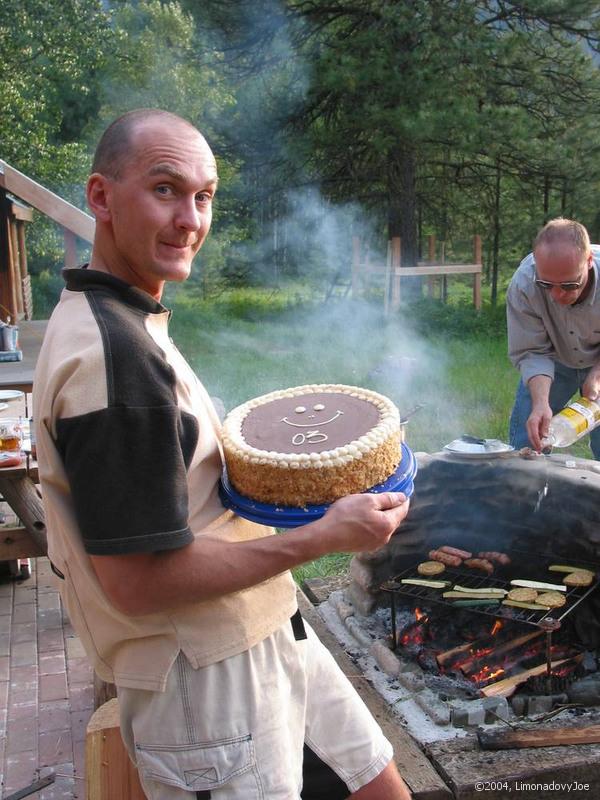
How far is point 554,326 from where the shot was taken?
4.45m

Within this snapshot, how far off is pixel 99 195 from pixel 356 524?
0.82 m

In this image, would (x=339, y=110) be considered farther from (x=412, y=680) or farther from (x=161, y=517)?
(x=161, y=517)

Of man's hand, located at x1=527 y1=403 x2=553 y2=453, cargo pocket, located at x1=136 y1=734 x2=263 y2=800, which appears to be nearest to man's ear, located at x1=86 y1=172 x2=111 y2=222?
cargo pocket, located at x1=136 y1=734 x2=263 y2=800

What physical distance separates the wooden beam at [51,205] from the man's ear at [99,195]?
5.58 m

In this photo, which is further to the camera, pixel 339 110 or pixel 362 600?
pixel 339 110

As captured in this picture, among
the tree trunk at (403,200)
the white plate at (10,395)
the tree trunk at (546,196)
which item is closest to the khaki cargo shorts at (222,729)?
the white plate at (10,395)

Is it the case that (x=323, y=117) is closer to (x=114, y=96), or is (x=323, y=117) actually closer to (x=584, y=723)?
(x=114, y=96)

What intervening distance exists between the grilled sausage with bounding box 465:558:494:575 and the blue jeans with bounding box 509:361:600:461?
114cm

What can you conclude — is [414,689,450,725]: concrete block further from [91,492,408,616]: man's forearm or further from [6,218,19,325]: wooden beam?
[6,218,19,325]: wooden beam

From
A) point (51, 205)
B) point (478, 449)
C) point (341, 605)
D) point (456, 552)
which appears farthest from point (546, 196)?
point (341, 605)

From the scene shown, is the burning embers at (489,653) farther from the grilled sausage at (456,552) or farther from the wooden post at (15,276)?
the wooden post at (15,276)

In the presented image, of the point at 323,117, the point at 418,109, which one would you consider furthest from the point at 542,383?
the point at 323,117

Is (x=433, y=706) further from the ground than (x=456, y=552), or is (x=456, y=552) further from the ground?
(x=456, y=552)

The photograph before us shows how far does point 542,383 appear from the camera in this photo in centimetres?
427
